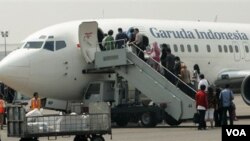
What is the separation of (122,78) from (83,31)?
7.34 ft

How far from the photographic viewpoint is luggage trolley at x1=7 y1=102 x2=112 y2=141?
19.6m

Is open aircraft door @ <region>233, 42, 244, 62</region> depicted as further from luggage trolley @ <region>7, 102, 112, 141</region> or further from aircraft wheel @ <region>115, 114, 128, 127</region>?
luggage trolley @ <region>7, 102, 112, 141</region>

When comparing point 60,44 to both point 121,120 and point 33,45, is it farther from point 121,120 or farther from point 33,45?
point 121,120

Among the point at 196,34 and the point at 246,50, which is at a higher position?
the point at 196,34

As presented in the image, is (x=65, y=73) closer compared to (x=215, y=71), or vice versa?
(x=65, y=73)

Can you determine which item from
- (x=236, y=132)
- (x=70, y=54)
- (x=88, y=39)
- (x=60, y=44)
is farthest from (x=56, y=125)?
(x=60, y=44)

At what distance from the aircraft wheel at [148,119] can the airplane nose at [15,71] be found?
Answer: 4372 mm

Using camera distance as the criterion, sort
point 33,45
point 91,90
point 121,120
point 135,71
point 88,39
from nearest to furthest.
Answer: point 135,71 → point 121,120 → point 88,39 → point 33,45 → point 91,90

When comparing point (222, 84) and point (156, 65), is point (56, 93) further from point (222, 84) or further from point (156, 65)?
point (222, 84)

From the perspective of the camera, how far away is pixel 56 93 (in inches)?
1218

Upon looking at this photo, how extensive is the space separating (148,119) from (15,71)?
500 centimetres

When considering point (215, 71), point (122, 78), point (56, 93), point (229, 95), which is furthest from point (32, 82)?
point (215, 71)

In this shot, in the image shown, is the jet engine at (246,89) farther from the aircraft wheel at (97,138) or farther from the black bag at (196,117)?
Answer: the aircraft wheel at (97,138)

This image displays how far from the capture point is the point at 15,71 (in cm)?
2988
